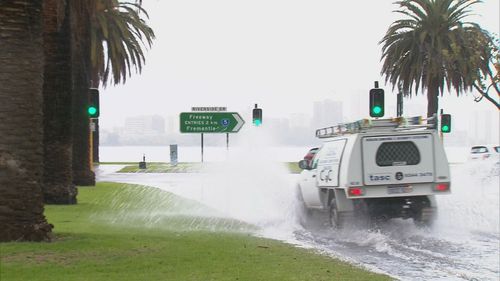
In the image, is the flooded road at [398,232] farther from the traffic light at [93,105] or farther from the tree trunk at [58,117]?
the tree trunk at [58,117]

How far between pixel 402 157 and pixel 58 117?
991cm

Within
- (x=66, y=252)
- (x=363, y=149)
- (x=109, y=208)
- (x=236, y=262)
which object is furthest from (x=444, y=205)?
(x=66, y=252)

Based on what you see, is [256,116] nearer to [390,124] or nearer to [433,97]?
[433,97]

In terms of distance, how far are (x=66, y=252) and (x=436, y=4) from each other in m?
32.5

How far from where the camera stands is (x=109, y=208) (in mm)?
18641

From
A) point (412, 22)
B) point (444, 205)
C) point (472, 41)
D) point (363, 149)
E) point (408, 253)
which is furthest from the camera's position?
point (412, 22)

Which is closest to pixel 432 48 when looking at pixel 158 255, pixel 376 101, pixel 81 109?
pixel 376 101

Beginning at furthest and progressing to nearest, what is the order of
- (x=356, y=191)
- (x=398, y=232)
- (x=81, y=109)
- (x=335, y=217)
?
(x=81, y=109) → (x=335, y=217) → (x=398, y=232) → (x=356, y=191)

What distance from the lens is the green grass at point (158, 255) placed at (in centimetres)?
866

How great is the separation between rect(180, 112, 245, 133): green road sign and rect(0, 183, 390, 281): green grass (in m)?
6.55

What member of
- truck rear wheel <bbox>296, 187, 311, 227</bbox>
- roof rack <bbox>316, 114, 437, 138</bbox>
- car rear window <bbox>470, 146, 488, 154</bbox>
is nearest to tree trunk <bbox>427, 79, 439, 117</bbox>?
car rear window <bbox>470, 146, 488, 154</bbox>

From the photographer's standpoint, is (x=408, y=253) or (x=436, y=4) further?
(x=436, y=4)

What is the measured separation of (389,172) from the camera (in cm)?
1430

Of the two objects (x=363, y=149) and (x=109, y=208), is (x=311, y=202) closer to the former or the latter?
(x=363, y=149)
